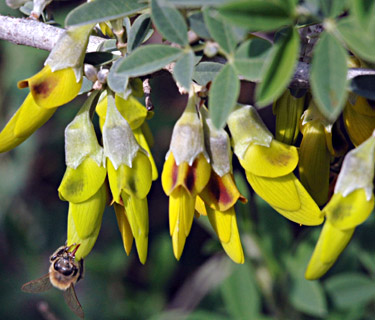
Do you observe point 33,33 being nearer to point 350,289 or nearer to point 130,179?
point 130,179

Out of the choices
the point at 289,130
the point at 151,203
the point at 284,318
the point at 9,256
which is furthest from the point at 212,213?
the point at 151,203

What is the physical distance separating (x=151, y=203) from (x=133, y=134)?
180 cm

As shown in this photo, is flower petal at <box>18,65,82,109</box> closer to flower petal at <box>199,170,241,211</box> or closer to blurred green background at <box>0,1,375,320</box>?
flower petal at <box>199,170,241,211</box>

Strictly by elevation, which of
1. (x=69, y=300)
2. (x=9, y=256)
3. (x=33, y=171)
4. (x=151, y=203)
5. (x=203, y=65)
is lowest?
(x=151, y=203)

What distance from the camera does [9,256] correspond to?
225 centimetres

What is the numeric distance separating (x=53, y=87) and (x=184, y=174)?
0.22 m

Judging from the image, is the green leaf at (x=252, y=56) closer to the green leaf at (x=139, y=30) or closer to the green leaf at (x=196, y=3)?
the green leaf at (x=196, y=3)

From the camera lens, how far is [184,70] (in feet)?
2.27

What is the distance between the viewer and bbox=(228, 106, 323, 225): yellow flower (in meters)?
0.79

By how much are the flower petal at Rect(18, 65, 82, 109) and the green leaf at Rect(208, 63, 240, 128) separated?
8.9 inches

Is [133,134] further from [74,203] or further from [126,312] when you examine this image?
[126,312]

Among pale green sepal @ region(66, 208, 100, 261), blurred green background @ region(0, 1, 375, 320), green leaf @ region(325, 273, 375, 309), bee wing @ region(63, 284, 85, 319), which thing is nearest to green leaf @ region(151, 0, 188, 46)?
pale green sepal @ region(66, 208, 100, 261)

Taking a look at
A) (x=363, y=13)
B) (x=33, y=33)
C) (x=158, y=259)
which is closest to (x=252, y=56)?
(x=363, y=13)

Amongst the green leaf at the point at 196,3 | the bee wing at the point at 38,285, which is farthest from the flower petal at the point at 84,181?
the bee wing at the point at 38,285
